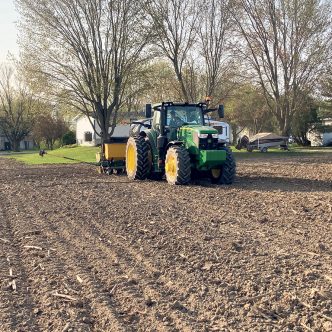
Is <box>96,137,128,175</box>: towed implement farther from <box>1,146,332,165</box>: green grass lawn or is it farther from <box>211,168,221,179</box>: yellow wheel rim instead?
<box>1,146,332,165</box>: green grass lawn

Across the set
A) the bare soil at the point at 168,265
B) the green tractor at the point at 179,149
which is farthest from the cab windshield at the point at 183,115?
the bare soil at the point at 168,265

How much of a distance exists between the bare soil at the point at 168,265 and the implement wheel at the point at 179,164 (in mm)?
2367

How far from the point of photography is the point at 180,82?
108 ft

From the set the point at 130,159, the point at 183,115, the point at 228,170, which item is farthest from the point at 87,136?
the point at 228,170

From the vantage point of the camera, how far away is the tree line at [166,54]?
27.6 metres

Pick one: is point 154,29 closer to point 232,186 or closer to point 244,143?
point 244,143

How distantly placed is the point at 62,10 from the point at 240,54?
13.3 metres

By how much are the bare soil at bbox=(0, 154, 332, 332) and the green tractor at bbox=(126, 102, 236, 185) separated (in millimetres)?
2479

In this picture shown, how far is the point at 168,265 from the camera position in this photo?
560 cm

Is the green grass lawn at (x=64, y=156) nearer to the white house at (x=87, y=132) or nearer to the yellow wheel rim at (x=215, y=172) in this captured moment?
the yellow wheel rim at (x=215, y=172)

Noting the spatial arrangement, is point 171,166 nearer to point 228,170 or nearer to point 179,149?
point 179,149

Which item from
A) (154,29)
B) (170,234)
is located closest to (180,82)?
(154,29)

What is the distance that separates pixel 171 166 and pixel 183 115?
1.83m

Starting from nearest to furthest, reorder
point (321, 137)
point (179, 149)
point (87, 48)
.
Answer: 1. point (179, 149)
2. point (87, 48)
3. point (321, 137)
